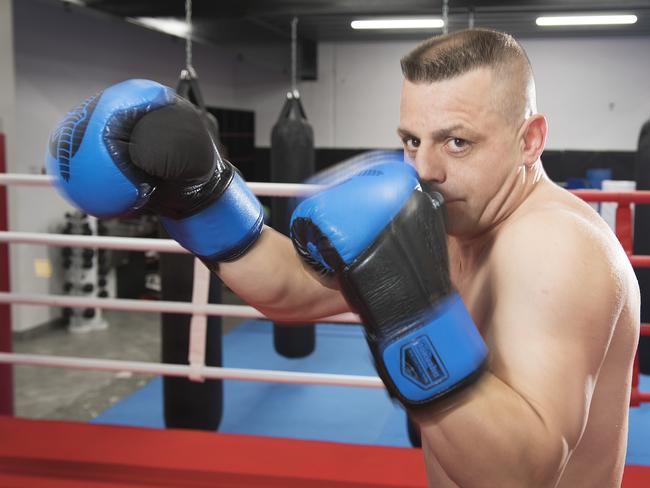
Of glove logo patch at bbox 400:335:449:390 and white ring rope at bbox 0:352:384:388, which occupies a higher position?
glove logo patch at bbox 400:335:449:390

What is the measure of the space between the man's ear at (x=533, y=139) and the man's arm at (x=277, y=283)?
39cm

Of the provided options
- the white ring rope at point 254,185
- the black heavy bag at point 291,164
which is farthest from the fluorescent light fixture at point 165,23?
the white ring rope at point 254,185

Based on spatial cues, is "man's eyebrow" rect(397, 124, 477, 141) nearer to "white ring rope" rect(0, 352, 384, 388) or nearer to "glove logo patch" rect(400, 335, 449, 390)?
"glove logo patch" rect(400, 335, 449, 390)

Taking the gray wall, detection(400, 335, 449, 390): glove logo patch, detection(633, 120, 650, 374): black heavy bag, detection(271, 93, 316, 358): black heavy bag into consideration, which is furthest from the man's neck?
the gray wall

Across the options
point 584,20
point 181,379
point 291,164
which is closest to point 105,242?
point 181,379

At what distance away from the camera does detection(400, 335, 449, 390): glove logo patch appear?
70 centimetres

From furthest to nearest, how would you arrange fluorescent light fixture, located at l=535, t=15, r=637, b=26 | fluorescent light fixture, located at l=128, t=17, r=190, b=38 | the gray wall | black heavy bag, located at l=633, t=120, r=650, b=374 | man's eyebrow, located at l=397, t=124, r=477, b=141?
fluorescent light fixture, located at l=535, t=15, r=637, b=26 → the gray wall → fluorescent light fixture, located at l=128, t=17, r=190, b=38 → black heavy bag, located at l=633, t=120, r=650, b=374 → man's eyebrow, located at l=397, t=124, r=477, b=141

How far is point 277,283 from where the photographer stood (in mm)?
1106

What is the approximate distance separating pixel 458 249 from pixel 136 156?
54 cm

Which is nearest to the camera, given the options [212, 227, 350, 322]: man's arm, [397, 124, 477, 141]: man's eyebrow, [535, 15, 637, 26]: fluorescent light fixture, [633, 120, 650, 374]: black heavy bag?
[397, 124, 477, 141]: man's eyebrow

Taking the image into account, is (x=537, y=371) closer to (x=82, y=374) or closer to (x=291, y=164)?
(x=291, y=164)

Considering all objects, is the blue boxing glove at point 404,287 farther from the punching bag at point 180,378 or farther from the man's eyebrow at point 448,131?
the punching bag at point 180,378

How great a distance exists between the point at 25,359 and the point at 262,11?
287 centimetres

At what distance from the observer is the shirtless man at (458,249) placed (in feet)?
2.30
